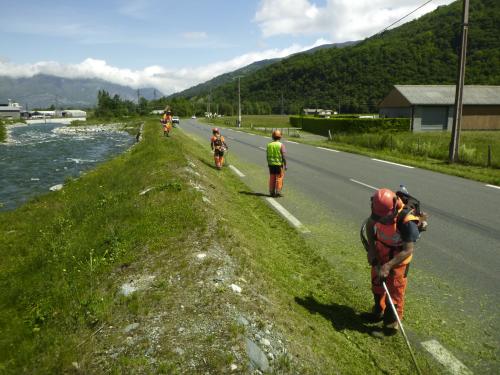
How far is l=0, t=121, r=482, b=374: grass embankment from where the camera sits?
3.37 metres

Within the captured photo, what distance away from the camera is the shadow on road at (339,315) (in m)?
4.19

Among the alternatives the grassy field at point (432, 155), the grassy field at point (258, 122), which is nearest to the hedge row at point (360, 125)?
the grassy field at point (432, 155)

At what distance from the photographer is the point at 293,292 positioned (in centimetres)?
481

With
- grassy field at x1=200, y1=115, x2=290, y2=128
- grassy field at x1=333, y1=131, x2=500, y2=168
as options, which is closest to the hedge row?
grassy field at x1=333, y1=131, x2=500, y2=168

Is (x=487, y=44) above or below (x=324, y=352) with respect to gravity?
above

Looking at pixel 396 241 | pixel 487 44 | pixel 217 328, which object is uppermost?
pixel 487 44

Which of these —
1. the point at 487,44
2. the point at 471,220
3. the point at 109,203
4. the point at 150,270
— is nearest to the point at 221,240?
the point at 150,270

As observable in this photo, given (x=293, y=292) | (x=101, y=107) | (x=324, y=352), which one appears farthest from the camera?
(x=101, y=107)

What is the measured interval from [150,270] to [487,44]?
281ft

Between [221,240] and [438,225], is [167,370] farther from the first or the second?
[438,225]

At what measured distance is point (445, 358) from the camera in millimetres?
3646

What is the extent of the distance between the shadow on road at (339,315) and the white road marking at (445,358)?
0.54 meters

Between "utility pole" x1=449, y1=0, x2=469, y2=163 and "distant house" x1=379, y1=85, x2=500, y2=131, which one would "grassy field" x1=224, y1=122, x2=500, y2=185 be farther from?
"distant house" x1=379, y1=85, x2=500, y2=131

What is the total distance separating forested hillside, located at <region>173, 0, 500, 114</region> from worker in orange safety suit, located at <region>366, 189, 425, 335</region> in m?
40.7
